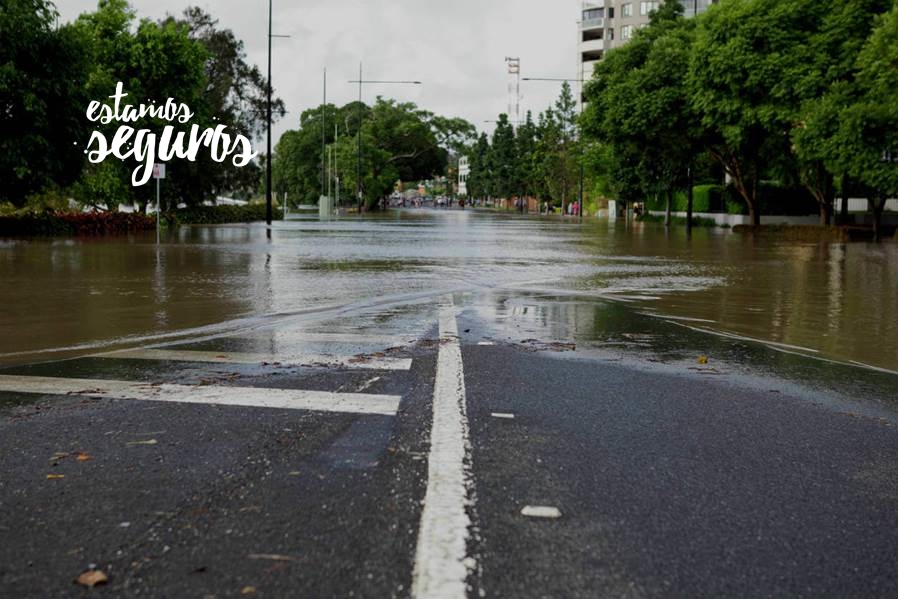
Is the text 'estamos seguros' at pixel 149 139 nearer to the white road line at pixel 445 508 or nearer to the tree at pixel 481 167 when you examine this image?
the white road line at pixel 445 508

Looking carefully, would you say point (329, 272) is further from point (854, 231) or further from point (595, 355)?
point (854, 231)

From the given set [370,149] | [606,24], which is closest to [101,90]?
[370,149]

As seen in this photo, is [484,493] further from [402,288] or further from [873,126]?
[873,126]

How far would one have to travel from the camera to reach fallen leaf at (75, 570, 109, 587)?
3.51 meters

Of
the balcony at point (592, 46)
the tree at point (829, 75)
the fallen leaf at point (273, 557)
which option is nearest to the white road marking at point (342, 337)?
the fallen leaf at point (273, 557)

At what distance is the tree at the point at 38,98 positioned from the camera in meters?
25.4

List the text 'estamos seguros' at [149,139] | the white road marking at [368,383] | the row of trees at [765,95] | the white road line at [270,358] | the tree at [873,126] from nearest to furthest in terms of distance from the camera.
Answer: the white road marking at [368,383] < the white road line at [270,358] < the tree at [873,126] < the row of trees at [765,95] < the text 'estamos seguros' at [149,139]

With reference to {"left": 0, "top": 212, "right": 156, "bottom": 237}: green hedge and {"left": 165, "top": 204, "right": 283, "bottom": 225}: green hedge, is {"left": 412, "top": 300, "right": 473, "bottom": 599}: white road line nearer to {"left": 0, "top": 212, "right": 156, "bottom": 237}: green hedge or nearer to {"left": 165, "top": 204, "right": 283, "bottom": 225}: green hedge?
{"left": 0, "top": 212, "right": 156, "bottom": 237}: green hedge

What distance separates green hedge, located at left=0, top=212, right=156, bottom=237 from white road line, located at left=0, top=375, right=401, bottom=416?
93.6ft

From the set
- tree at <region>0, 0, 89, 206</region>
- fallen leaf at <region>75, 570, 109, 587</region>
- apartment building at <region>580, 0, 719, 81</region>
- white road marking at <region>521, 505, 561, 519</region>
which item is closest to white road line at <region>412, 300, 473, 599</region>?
white road marking at <region>521, 505, 561, 519</region>

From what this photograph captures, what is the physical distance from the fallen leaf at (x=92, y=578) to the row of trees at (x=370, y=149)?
285 feet

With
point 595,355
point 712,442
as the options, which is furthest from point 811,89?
point 712,442

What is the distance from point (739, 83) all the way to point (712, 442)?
38.2 meters

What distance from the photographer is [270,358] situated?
8797 millimetres
